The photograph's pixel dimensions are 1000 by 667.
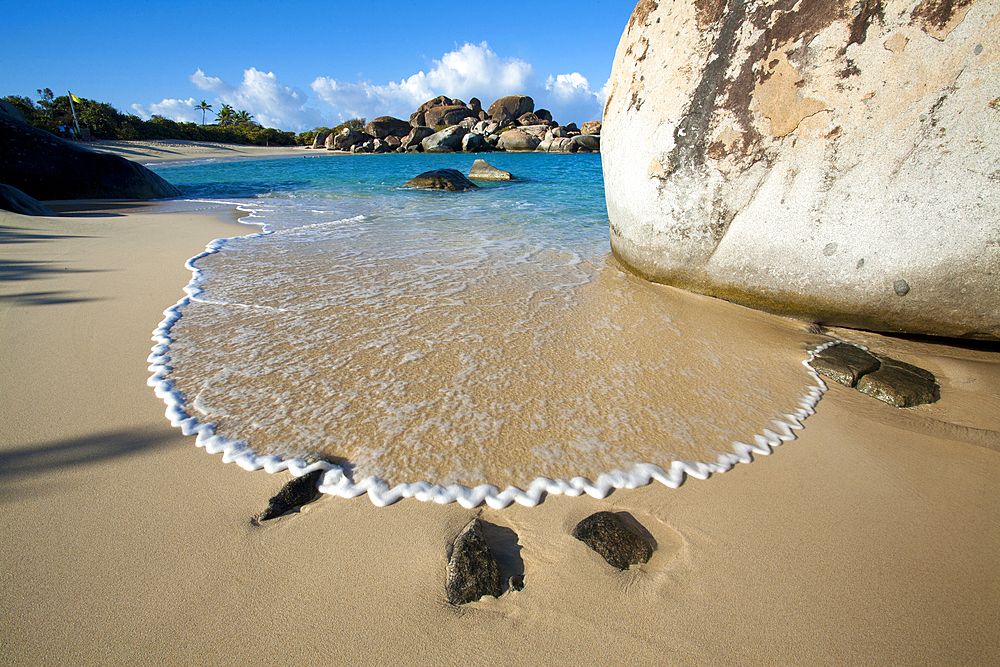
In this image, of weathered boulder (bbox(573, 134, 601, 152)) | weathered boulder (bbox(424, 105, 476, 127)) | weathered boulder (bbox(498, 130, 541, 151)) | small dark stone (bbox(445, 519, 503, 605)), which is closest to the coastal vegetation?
weathered boulder (bbox(424, 105, 476, 127))

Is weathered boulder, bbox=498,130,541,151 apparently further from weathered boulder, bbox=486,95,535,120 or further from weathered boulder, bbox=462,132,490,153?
weathered boulder, bbox=486,95,535,120

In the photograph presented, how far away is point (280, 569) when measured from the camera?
1423 mm

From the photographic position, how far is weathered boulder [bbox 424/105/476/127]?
191 feet

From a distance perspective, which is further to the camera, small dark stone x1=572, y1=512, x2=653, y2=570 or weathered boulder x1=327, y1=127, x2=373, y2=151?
weathered boulder x1=327, y1=127, x2=373, y2=151

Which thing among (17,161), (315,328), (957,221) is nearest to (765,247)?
(957,221)

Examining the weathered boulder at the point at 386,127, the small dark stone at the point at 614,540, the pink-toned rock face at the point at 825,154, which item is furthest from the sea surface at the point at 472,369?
the weathered boulder at the point at 386,127

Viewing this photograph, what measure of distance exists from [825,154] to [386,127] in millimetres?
56694

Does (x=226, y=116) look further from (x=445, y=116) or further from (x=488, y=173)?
(x=488, y=173)

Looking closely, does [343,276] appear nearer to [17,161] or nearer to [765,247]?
[765,247]

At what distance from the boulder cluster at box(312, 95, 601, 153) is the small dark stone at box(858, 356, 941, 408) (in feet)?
145

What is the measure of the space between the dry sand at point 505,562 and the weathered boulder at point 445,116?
62.3 meters

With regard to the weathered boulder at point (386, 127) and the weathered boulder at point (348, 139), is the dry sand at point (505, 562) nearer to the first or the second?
the weathered boulder at point (348, 139)

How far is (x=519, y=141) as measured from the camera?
157ft

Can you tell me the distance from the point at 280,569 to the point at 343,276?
124 inches
